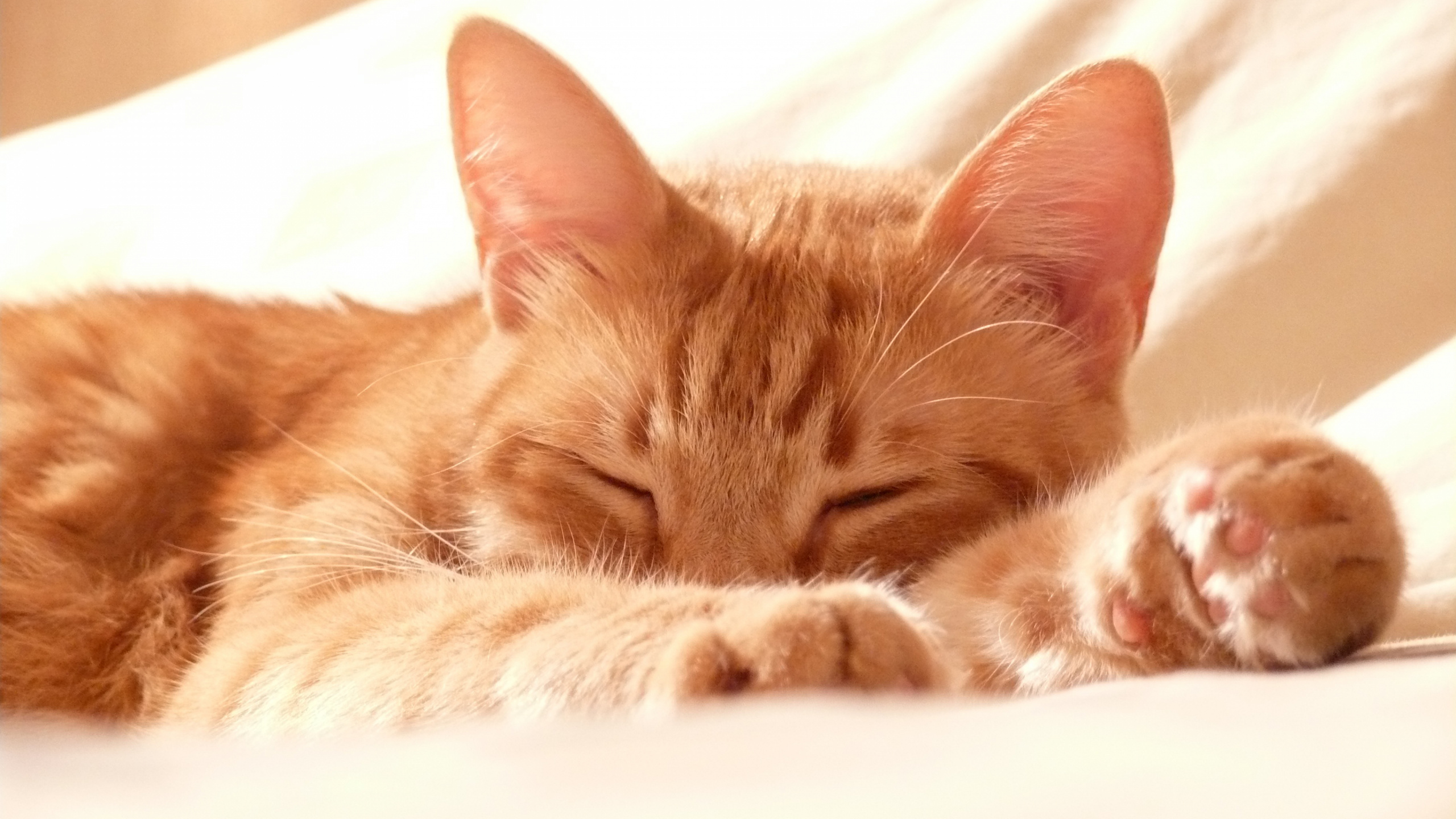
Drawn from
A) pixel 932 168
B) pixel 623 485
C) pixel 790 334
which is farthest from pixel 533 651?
pixel 932 168

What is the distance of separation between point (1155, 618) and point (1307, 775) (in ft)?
1.03

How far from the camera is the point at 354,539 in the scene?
1087 millimetres

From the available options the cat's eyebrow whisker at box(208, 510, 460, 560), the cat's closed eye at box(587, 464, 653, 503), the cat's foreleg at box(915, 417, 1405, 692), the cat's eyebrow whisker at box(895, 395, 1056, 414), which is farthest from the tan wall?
the cat's foreleg at box(915, 417, 1405, 692)

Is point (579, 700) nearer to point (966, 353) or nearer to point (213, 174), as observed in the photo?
point (966, 353)

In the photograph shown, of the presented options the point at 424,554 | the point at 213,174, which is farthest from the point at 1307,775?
the point at 213,174

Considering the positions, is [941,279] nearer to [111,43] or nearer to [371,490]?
[371,490]

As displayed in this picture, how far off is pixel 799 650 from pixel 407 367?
778 millimetres

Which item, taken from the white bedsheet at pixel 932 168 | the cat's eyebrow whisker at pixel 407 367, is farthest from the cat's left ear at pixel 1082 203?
the cat's eyebrow whisker at pixel 407 367

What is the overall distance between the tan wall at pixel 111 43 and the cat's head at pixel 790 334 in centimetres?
188

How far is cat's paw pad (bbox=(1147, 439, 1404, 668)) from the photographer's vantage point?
0.68 meters

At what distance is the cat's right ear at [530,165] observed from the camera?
106cm

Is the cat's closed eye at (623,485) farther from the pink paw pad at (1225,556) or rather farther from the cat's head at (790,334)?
the pink paw pad at (1225,556)

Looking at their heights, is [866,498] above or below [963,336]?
below

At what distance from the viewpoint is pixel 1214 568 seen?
2.29ft
